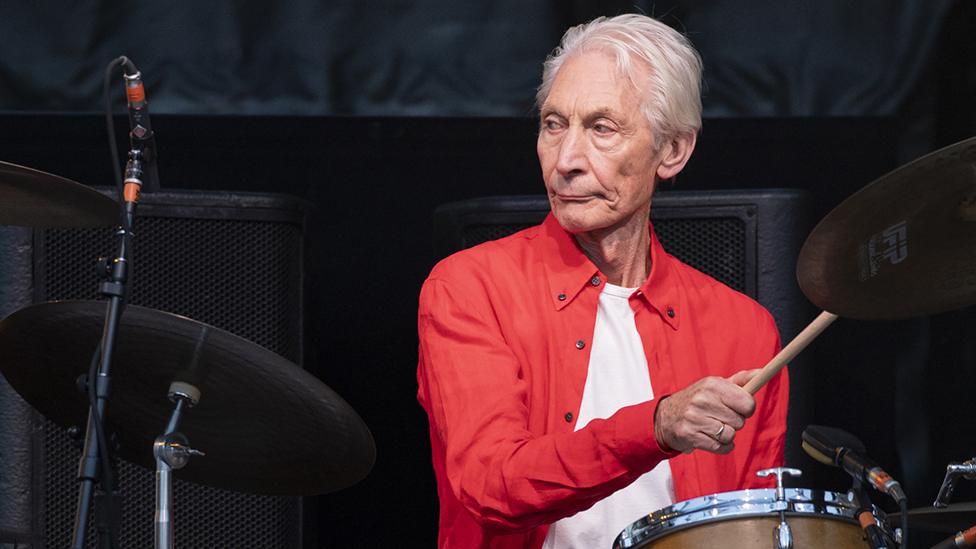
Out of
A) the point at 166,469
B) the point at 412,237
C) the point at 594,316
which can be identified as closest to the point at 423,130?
the point at 412,237

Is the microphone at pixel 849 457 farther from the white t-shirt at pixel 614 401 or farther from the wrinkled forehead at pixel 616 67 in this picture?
the wrinkled forehead at pixel 616 67

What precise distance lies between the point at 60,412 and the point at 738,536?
3.55 feet

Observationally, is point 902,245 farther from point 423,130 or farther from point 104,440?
point 423,130

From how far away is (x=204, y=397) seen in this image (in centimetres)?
216

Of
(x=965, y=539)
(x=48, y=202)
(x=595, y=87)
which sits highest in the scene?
(x=595, y=87)

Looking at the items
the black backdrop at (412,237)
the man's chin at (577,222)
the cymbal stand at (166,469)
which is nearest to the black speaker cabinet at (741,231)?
the man's chin at (577,222)

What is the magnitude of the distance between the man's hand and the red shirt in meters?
0.06

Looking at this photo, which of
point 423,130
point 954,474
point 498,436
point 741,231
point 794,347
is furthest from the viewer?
point 423,130

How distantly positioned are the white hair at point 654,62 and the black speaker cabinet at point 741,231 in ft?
0.68

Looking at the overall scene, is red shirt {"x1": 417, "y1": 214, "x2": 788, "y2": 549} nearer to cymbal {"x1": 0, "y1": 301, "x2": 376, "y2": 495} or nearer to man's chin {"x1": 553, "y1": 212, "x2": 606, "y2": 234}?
man's chin {"x1": 553, "y1": 212, "x2": 606, "y2": 234}

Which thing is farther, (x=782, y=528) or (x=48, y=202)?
(x=48, y=202)

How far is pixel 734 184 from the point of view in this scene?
307 centimetres

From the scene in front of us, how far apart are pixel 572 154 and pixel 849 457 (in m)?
0.69

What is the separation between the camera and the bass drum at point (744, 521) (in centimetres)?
194
